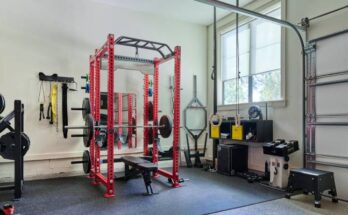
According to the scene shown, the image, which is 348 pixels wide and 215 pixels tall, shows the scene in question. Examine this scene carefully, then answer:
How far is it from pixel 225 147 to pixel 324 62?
241 centimetres

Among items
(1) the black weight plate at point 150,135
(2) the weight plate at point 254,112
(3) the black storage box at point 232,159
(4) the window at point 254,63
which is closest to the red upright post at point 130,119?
(1) the black weight plate at point 150,135

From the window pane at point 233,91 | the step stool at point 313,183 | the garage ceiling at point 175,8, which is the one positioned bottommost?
the step stool at point 313,183

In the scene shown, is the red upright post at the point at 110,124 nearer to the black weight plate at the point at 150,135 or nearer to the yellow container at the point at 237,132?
the black weight plate at the point at 150,135

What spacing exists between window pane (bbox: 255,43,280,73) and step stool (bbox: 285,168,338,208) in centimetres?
220

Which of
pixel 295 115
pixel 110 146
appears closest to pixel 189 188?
pixel 110 146

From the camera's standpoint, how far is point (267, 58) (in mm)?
5336

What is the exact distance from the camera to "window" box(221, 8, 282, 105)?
5156 mm

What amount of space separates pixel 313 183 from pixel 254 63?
9.51 ft

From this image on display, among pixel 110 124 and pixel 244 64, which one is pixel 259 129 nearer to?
pixel 244 64

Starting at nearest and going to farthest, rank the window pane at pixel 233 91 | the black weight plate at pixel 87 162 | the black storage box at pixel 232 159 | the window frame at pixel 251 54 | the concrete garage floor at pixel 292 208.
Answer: the concrete garage floor at pixel 292 208
the black weight plate at pixel 87 162
the window frame at pixel 251 54
the black storage box at pixel 232 159
the window pane at pixel 233 91

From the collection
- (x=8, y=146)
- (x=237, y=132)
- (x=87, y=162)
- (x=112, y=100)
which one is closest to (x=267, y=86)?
(x=237, y=132)

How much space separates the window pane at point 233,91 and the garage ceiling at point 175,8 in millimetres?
1640

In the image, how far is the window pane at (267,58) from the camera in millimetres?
5121

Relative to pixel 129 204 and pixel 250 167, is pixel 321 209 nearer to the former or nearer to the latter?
pixel 250 167
